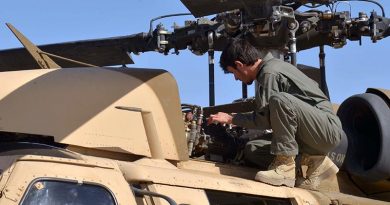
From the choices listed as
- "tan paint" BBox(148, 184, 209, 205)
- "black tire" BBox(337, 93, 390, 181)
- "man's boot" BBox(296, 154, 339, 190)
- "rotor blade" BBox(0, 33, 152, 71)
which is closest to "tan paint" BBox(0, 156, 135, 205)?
"tan paint" BBox(148, 184, 209, 205)

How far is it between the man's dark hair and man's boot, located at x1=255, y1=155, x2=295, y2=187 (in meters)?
0.67

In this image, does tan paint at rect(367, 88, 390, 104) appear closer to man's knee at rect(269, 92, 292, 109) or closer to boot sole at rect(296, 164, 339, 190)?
boot sole at rect(296, 164, 339, 190)

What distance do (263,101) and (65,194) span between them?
68.7 inches

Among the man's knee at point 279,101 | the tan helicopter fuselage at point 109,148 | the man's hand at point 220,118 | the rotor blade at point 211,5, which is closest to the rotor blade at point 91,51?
the tan helicopter fuselage at point 109,148

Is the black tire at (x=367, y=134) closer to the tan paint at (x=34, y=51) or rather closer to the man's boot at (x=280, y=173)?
the man's boot at (x=280, y=173)

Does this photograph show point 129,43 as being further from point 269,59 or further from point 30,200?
point 30,200

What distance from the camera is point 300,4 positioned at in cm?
596

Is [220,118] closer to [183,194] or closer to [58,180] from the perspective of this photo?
[183,194]

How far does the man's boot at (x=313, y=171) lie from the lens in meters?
5.25

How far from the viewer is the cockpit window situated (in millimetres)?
3650

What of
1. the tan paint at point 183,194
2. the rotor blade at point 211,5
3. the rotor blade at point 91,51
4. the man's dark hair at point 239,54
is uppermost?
the rotor blade at point 211,5

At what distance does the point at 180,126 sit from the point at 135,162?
546 mm

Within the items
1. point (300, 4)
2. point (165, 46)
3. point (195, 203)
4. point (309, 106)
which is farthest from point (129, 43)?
point (195, 203)

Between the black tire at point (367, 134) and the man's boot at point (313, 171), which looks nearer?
the man's boot at point (313, 171)
